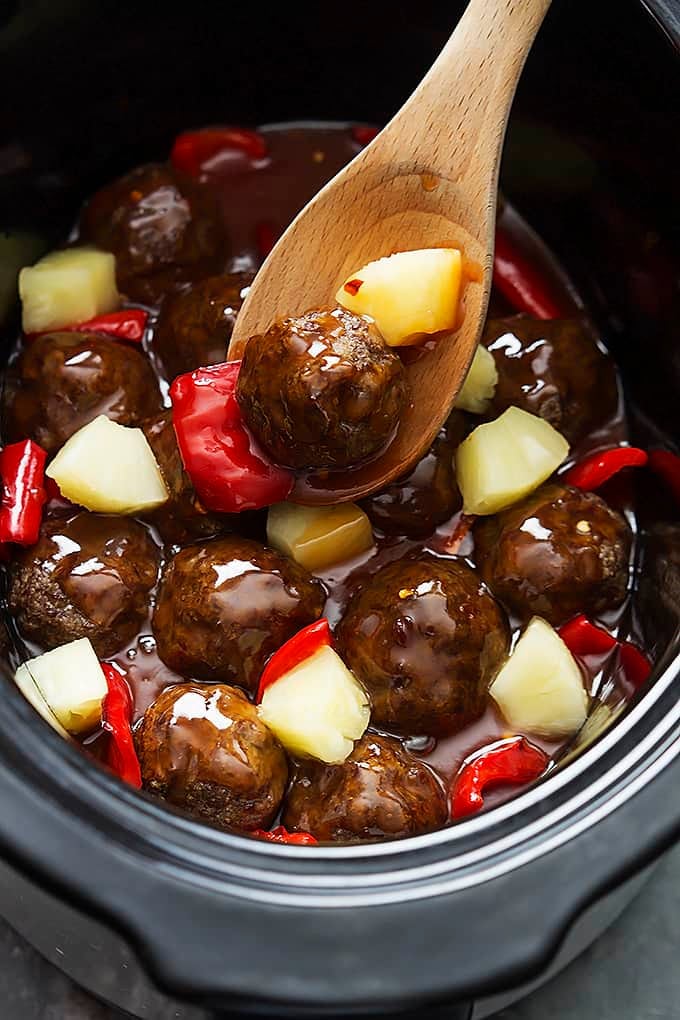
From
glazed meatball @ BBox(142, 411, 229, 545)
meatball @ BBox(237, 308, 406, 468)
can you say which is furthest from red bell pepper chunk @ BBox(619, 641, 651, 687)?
glazed meatball @ BBox(142, 411, 229, 545)

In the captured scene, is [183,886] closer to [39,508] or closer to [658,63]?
[39,508]

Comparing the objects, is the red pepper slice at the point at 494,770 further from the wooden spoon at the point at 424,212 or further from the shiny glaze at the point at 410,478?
the wooden spoon at the point at 424,212

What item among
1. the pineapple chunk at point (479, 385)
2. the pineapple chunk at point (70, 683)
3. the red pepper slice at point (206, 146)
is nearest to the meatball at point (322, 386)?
the pineapple chunk at point (479, 385)

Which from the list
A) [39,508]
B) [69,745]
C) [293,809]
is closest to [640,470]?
[293,809]

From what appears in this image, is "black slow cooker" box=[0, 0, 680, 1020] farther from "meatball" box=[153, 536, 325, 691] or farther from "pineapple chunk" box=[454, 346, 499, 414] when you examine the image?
"meatball" box=[153, 536, 325, 691]

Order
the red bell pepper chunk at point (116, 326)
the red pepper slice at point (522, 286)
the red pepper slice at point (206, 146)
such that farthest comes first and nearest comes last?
the red pepper slice at point (206, 146)
the red pepper slice at point (522, 286)
the red bell pepper chunk at point (116, 326)

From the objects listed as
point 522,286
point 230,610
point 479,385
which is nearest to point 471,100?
point 479,385

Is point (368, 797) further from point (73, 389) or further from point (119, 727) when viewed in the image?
point (73, 389)
